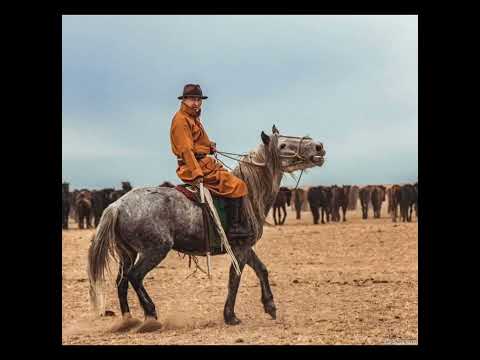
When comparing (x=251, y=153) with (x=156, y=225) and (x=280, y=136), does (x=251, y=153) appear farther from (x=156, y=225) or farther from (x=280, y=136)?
(x=156, y=225)

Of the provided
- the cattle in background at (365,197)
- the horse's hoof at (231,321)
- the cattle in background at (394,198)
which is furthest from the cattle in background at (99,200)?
the horse's hoof at (231,321)

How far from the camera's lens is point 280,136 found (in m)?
8.99

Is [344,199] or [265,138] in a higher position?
[265,138]

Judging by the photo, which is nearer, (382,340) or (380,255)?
(382,340)

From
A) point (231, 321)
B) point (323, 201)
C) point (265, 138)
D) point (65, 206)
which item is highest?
point (265, 138)

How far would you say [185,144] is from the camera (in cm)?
836

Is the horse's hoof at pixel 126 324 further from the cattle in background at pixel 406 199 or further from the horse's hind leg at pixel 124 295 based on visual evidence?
the cattle in background at pixel 406 199

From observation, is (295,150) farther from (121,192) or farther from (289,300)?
(121,192)

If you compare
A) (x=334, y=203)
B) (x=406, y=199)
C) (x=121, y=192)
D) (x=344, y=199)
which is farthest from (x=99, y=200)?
(x=406, y=199)

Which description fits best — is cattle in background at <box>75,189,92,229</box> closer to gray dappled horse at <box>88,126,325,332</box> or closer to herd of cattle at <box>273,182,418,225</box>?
herd of cattle at <box>273,182,418,225</box>

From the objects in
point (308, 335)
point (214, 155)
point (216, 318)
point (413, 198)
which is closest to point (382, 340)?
point (308, 335)

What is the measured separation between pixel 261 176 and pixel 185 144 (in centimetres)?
121

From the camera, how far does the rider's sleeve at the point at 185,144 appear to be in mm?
8344

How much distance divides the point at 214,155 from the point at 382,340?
10.4 ft
